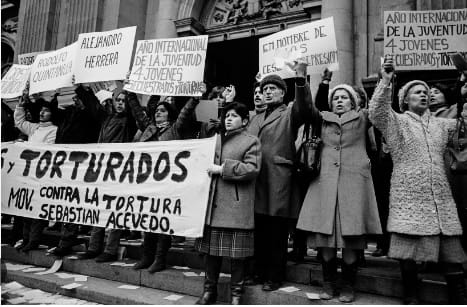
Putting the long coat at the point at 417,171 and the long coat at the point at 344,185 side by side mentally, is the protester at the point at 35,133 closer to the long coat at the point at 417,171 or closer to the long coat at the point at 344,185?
the long coat at the point at 344,185

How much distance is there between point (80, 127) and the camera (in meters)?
5.38

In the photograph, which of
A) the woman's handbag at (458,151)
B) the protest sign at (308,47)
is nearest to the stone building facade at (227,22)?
the protest sign at (308,47)

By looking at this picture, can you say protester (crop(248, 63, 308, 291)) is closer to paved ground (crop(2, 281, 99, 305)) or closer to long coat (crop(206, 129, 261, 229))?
long coat (crop(206, 129, 261, 229))

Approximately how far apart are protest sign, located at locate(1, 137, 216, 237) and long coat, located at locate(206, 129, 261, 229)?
0.46 ft

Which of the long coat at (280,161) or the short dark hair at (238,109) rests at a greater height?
the short dark hair at (238,109)

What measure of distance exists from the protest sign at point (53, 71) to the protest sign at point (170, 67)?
108 centimetres

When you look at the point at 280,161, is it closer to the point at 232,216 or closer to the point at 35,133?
the point at 232,216

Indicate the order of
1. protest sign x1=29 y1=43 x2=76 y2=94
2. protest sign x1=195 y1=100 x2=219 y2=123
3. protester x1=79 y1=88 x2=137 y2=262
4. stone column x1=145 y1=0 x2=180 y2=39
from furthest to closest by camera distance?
stone column x1=145 y1=0 x2=180 y2=39, protest sign x1=29 y1=43 x2=76 y2=94, protest sign x1=195 y1=100 x2=219 y2=123, protester x1=79 y1=88 x2=137 y2=262

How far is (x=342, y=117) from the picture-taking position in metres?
3.56

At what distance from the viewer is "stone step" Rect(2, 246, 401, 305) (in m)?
3.39

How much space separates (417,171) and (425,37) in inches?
89.6

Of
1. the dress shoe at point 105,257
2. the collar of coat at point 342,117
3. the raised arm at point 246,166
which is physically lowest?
the dress shoe at point 105,257

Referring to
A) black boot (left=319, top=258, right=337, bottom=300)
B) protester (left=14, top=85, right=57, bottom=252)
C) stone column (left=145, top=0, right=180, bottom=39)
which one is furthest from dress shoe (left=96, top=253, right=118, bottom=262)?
stone column (left=145, top=0, right=180, bottom=39)

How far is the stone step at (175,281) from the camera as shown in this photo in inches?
133
